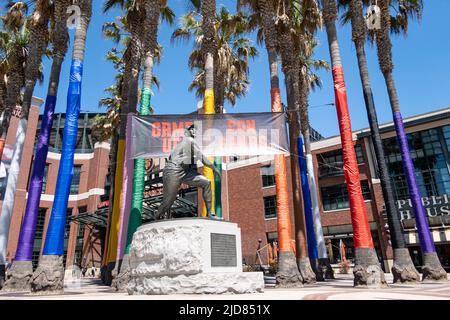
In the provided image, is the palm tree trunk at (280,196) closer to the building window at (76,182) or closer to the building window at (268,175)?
the building window at (268,175)

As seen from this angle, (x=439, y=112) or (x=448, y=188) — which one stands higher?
(x=439, y=112)

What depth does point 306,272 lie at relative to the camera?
13.9 meters

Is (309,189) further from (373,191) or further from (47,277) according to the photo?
(47,277)

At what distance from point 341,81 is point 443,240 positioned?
1779cm

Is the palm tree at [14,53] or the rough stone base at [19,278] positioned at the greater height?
the palm tree at [14,53]

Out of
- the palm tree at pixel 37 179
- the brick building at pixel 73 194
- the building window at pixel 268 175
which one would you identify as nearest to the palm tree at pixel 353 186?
the palm tree at pixel 37 179

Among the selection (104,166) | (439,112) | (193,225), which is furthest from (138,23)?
(104,166)

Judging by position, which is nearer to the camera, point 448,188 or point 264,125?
point 264,125

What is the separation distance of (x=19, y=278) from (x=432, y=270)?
1614 centimetres

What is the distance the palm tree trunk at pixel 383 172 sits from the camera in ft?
41.4

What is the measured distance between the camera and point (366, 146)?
A: 93.6 feet

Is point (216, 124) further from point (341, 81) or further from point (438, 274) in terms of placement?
point (438, 274)

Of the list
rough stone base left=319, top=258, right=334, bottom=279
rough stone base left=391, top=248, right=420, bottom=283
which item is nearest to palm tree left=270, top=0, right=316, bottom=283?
rough stone base left=319, top=258, right=334, bottom=279

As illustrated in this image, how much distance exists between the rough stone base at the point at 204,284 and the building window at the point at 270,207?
2529cm
